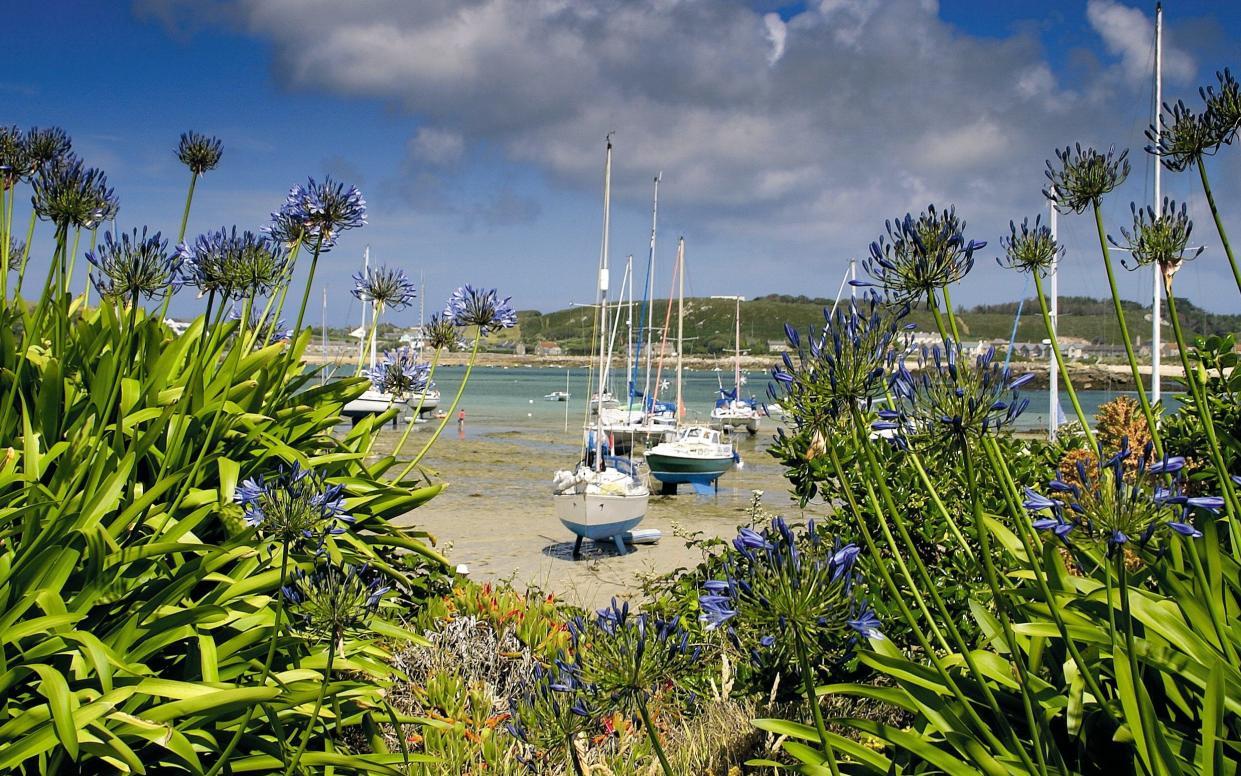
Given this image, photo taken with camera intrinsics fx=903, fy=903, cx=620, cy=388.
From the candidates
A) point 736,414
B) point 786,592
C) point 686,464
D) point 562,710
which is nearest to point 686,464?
point 686,464

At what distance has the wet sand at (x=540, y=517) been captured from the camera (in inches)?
545

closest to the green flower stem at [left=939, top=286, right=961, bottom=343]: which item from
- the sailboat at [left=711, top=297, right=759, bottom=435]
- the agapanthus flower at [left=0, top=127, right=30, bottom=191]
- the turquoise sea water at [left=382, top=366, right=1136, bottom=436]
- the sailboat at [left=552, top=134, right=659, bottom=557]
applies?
the agapanthus flower at [left=0, top=127, right=30, bottom=191]

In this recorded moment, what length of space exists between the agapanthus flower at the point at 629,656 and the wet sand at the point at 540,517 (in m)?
3.76

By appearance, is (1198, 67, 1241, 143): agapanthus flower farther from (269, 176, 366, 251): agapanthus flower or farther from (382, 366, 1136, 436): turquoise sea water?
(382, 366, 1136, 436): turquoise sea water

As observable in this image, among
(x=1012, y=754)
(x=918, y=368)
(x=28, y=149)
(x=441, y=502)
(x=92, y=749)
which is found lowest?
(x=441, y=502)

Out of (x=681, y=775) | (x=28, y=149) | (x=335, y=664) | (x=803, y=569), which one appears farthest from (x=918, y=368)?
(x=28, y=149)

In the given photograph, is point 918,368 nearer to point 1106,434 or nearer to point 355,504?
point 355,504

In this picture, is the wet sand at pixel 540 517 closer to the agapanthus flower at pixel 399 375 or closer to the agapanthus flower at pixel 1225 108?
the agapanthus flower at pixel 399 375

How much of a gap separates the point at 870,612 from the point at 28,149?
4.35 m

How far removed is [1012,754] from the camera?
2.36m

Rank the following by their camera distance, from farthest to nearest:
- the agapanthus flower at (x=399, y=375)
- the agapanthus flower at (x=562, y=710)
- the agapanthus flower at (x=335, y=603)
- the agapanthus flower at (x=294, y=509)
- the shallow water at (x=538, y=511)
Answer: the shallow water at (x=538, y=511) → the agapanthus flower at (x=399, y=375) → the agapanthus flower at (x=562, y=710) → the agapanthus flower at (x=335, y=603) → the agapanthus flower at (x=294, y=509)

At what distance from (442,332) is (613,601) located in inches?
101

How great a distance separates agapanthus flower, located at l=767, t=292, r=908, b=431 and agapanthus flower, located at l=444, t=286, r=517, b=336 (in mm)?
2537

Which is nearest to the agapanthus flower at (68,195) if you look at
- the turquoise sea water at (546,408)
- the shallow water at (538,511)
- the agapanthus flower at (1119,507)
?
the shallow water at (538,511)
